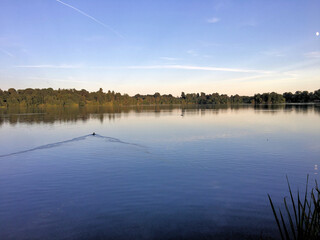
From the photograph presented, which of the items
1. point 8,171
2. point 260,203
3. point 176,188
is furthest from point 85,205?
point 8,171

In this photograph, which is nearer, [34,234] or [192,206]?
[34,234]

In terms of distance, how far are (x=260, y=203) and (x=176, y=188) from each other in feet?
21.3

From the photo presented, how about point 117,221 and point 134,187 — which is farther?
point 134,187

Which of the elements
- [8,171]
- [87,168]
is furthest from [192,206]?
[8,171]

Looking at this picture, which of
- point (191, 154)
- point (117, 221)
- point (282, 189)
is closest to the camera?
point (117, 221)

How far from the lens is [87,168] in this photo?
26.1 metres

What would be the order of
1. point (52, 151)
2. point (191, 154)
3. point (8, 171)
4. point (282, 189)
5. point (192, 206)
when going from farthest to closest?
point (52, 151) → point (191, 154) → point (8, 171) → point (282, 189) → point (192, 206)

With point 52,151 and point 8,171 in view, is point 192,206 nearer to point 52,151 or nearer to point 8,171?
point 8,171

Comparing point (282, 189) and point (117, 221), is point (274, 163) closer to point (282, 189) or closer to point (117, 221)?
point (282, 189)

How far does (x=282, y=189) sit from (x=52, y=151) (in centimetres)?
3177

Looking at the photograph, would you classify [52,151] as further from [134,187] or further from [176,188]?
[176,188]

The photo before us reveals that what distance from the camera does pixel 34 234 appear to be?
42.0 ft

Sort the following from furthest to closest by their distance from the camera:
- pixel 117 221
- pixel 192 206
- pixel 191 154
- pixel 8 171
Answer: pixel 191 154 < pixel 8 171 < pixel 192 206 < pixel 117 221

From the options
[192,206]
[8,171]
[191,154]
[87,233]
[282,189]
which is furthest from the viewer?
[191,154]
